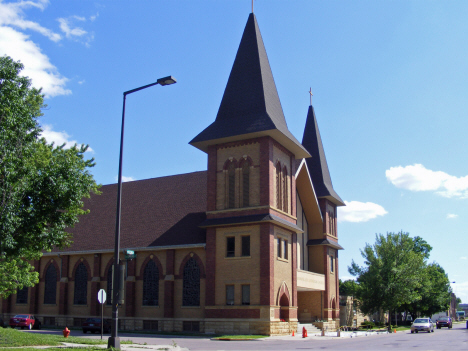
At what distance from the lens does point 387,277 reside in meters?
51.7

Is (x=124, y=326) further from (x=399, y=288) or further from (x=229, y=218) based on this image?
(x=399, y=288)

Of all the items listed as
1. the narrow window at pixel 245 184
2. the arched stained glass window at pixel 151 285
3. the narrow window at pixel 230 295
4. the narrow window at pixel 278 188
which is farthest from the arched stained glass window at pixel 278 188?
the arched stained glass window at pixel 151 285

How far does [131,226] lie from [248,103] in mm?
14653

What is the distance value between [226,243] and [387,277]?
24088 mm

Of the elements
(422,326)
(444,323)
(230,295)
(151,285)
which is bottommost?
(444,323)

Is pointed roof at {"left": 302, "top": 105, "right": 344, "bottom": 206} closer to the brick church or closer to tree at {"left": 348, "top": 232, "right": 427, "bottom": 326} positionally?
the brick church

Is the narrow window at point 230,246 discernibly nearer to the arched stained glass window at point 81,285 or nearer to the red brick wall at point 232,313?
the red brick wall at point 232,313

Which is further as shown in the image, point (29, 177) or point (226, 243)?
point (226, 243)

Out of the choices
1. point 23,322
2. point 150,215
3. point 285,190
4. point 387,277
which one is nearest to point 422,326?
point 387,277

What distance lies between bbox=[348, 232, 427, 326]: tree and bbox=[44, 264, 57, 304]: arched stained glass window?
3004cm

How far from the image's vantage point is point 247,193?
35438mm

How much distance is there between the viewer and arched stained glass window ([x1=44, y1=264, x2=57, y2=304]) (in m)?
43.1

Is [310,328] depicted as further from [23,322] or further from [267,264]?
[23,322]

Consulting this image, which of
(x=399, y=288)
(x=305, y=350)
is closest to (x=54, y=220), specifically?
(x=305, y=350)
